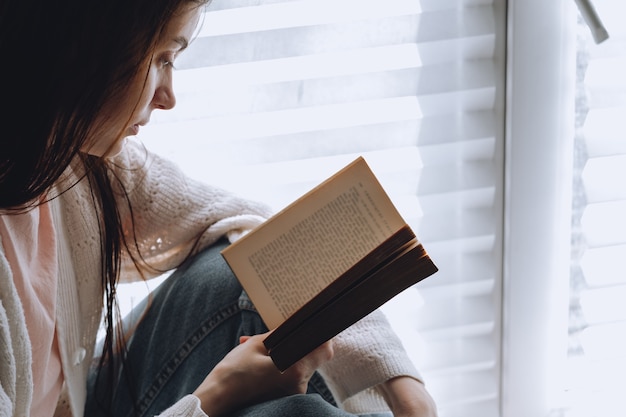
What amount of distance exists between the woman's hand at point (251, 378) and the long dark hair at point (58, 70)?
0.25m

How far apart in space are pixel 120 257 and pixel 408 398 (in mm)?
380

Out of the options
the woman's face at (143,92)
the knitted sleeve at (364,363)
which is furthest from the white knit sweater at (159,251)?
the woman's face at (143,92)

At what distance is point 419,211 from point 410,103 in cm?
16

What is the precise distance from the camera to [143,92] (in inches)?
29.4

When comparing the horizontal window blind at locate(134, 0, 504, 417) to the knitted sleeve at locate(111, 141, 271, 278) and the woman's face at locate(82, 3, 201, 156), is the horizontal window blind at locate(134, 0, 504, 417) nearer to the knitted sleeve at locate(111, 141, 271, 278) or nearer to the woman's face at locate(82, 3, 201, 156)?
the knitted sleeve at locate(111, 141, 271, 278)

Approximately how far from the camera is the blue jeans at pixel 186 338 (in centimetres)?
91

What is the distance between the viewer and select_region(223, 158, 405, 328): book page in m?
0.79

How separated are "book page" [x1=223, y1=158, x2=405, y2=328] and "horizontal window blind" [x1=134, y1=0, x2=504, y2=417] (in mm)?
323

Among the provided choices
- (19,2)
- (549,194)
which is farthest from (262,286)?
(549,194)

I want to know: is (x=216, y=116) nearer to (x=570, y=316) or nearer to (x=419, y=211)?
(x=419, y=211)

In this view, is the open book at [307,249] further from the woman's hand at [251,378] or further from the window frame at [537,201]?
the window frame at [537,201]

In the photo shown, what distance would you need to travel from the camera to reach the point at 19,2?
65 cm

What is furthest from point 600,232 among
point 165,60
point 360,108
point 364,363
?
point 165,60

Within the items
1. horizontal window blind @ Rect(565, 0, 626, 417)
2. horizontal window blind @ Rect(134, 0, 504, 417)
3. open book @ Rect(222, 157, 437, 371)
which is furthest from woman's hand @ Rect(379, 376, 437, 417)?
horizontal window blind @ Rect(565, 0, 626, 417)
